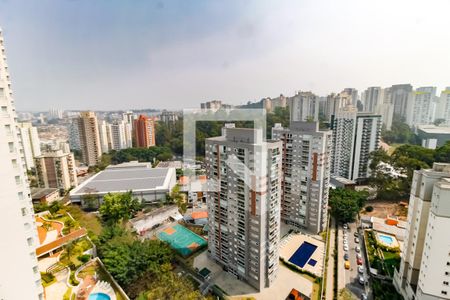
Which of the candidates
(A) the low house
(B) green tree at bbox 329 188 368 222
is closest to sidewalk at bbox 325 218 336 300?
(B) green tree at bbox 329 188 368 222

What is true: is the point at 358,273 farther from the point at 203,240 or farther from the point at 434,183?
the point at 203,240

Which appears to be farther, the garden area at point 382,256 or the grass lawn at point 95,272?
the garden area at point 382,256

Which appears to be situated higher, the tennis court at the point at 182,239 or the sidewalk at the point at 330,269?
the tennis court at the point at 182,239

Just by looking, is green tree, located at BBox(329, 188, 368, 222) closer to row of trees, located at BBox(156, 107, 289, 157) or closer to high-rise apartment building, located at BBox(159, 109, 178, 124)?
row of trees, located at BBox(156, 107, 289, 157)

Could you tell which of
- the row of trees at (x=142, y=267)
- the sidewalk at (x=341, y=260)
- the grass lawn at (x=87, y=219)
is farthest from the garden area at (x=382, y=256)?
the grass lawn at (x=87, y=219)

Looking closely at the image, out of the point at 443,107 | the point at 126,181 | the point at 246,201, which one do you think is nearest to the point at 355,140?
the point at 246,201

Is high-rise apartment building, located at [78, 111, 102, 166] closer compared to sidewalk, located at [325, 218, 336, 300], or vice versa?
sidewalk, located at [325, 218, 336, 300]

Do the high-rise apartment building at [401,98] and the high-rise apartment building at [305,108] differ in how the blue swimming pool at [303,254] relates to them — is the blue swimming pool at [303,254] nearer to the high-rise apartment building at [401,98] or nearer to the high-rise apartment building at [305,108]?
A: the high-rise apartment building at [305,108]
